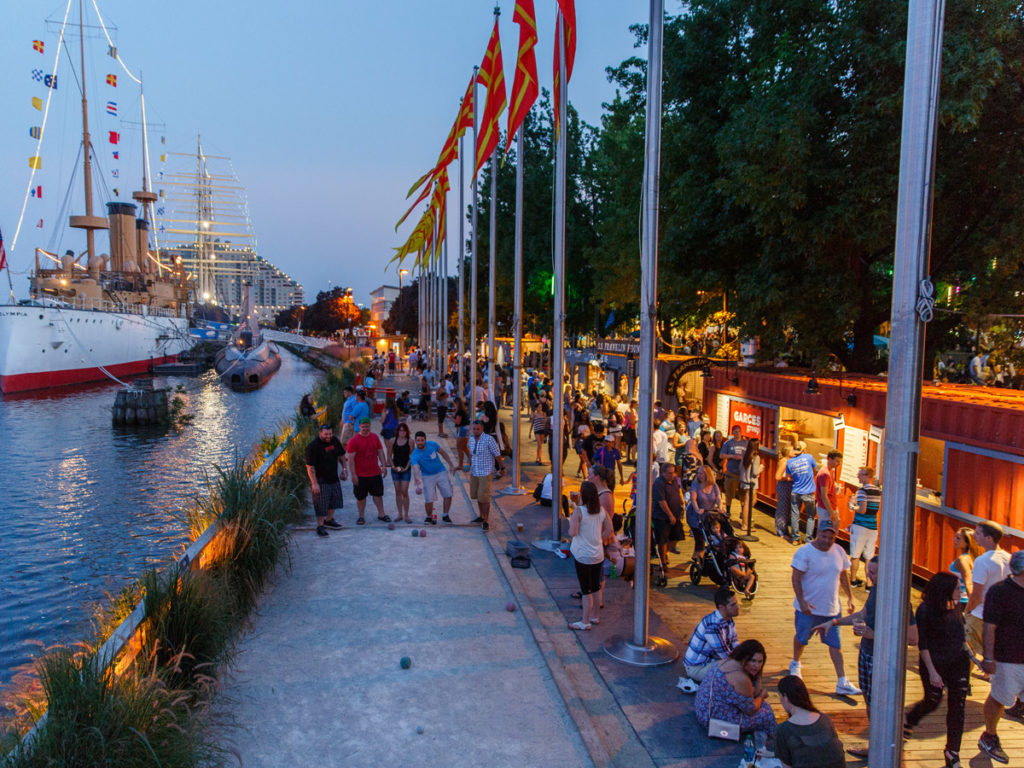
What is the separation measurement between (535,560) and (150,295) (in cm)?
7346

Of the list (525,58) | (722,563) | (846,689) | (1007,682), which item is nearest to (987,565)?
(1007,682)

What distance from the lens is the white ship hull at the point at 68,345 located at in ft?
146

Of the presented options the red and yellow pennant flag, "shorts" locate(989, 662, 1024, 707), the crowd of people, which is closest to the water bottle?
the crowd of people

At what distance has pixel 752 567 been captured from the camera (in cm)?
909

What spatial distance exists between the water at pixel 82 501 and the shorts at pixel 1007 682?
8104 mm

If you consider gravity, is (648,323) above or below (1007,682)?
above

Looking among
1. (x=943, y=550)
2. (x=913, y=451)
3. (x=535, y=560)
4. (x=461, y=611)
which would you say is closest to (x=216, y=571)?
(x=461, y=611)

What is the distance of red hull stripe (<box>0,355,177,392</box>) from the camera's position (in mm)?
44469

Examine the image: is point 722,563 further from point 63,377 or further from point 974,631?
point 63,377

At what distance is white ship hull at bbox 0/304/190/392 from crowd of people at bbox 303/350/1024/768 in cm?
3058

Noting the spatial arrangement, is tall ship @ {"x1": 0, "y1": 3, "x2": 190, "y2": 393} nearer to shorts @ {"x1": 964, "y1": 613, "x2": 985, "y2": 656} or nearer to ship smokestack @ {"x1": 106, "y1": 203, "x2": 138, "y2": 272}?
ship smokestack @ {"x1": 106, "y1": 203, "x2": 138, "y2": 272}

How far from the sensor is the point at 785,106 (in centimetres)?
1212

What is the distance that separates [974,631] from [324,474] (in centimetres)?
889

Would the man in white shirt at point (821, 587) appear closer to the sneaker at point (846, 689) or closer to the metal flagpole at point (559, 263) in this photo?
the sneaker at point (846, 689)
